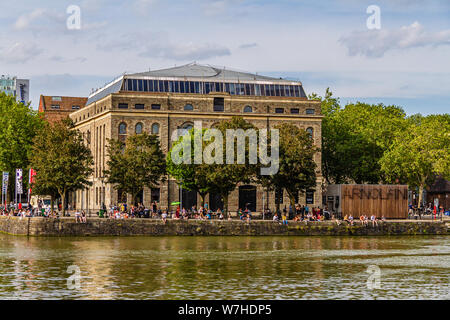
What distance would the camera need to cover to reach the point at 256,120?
11300 cm

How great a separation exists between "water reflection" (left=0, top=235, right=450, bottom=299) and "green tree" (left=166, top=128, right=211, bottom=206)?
11.8 metres

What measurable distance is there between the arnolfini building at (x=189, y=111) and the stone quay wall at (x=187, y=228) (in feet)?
68.9

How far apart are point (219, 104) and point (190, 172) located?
1976cm

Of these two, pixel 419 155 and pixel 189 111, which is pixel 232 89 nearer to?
pixel 189 111

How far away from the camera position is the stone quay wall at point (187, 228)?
267 feet

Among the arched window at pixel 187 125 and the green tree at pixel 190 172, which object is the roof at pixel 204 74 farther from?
the green tree at pixel 190 172

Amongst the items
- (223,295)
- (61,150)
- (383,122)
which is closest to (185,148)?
(61,150)

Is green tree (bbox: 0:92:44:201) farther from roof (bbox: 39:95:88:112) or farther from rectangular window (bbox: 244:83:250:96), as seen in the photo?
roof (bbox: 39:95:88:112)

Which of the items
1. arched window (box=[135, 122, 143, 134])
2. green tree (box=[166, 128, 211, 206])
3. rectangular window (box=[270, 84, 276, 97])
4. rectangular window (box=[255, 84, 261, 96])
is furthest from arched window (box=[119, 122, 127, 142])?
rectangular window (box=[270, 84, 276, 97])

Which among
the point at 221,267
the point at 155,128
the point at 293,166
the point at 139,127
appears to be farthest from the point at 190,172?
the point at 221,267
